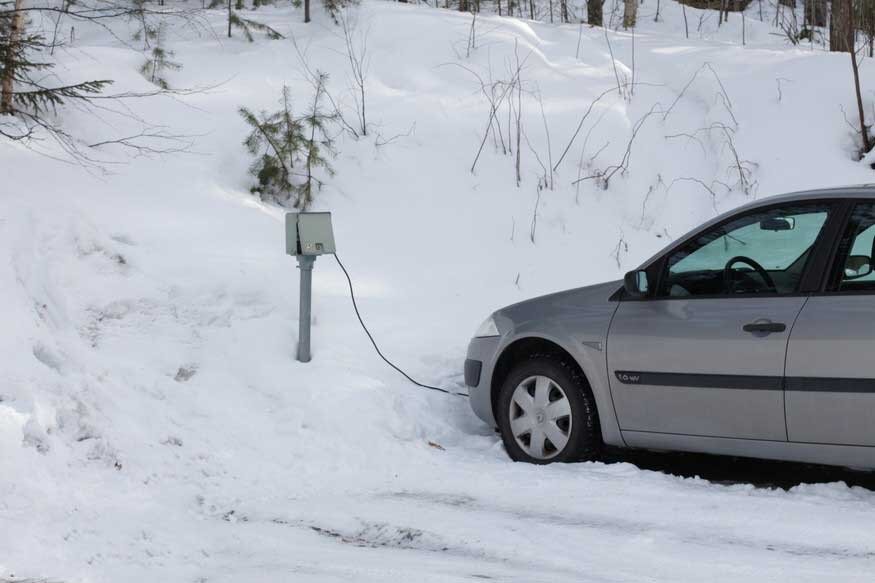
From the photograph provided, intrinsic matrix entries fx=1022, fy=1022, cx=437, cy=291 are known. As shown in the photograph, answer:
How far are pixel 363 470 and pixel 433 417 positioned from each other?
3.72 feet

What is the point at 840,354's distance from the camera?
16.4 feet

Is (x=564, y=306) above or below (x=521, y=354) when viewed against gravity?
above

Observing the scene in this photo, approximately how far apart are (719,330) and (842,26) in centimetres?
943

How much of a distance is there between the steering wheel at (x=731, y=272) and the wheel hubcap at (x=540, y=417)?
120 cm

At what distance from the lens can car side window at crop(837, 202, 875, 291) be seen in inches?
203

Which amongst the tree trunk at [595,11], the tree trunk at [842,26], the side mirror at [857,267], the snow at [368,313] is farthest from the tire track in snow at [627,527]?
the tree trunk at [595,11]

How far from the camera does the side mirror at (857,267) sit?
515cm

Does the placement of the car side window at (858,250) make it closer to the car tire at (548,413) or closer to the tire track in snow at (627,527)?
the tire track in snow at (627,527)

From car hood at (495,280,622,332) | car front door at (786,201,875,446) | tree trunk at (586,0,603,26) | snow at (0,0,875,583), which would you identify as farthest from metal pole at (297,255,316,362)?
tree trunk at (586,0,603,26)

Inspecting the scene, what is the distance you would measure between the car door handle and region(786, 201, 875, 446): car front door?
87mm

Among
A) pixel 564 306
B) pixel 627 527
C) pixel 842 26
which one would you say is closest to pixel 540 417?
pixel 564 306

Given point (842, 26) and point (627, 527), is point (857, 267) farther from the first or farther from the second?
point (842, 26)

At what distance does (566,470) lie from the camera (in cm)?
596

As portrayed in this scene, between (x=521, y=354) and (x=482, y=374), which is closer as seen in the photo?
Answer: (x=521, y=354)
